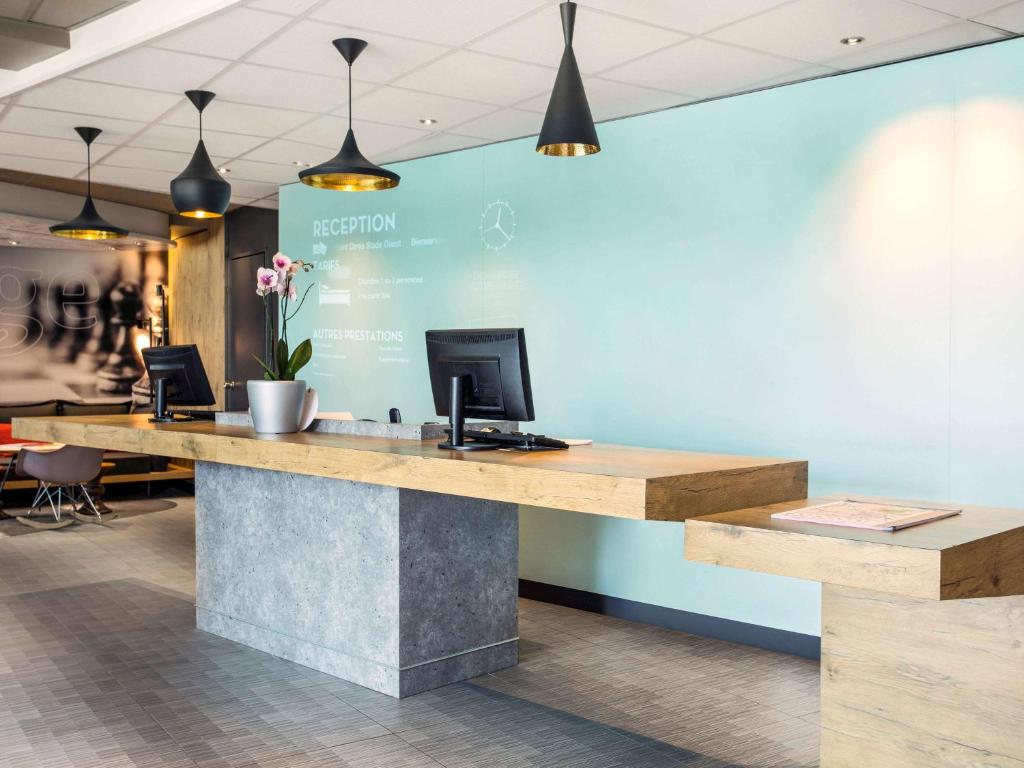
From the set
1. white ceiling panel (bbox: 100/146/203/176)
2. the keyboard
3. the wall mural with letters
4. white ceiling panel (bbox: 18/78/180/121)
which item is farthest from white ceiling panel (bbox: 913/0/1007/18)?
the wall mural with letters

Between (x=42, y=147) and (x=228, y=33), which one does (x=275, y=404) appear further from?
(x=42, y=147)

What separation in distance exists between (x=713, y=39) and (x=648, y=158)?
1202 mm

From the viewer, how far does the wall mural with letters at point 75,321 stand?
34.4 feet

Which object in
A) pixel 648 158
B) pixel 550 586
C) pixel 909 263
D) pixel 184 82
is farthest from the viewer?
pixel 550 586

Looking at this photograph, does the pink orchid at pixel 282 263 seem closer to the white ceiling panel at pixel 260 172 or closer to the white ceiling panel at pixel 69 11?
the white ceiling panel at pixel 69 11

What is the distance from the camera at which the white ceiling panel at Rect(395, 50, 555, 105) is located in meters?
4.57

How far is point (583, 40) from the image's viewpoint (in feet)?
13.8

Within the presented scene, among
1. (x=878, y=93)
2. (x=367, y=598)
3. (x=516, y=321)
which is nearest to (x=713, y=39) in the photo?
(x=878, y=93)

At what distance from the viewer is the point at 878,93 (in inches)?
173

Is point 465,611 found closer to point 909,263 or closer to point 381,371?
point 909,263

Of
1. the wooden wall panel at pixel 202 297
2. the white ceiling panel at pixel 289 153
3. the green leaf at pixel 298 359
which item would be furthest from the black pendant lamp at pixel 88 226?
the wooden wall panel at pixel 202 297

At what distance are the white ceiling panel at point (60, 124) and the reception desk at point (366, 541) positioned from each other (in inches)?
81.2

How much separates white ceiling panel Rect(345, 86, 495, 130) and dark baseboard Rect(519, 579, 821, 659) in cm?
290

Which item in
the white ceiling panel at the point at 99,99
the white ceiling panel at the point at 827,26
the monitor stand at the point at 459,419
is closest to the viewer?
the monitor stand at the point at 459,419
